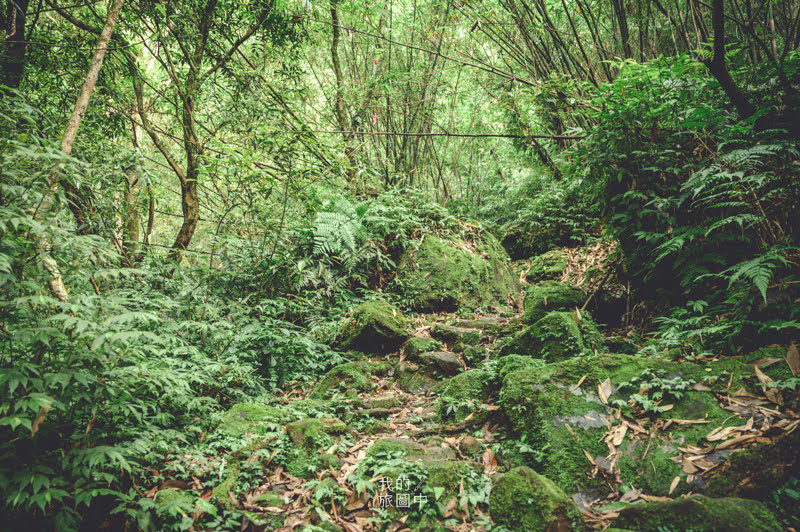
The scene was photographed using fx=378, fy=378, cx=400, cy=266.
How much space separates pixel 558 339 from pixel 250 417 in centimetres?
300

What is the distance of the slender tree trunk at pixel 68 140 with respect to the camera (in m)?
2.48

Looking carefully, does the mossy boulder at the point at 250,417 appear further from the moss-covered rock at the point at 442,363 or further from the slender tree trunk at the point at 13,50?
the slender tree trunk at the point at 13,50

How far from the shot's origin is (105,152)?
4.75 m

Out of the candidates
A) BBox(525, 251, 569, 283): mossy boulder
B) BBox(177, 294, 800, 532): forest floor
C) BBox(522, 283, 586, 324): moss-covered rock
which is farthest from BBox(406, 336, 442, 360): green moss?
BBox(525, 251, 569, 283): mossy boulder

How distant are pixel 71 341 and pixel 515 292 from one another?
6.23 meters

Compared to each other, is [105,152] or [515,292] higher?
[105,152]

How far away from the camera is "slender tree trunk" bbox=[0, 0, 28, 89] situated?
386cm

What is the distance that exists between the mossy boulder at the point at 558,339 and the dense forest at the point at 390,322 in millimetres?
30

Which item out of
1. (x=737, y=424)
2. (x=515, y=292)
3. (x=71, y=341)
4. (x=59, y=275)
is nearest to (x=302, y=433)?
(x=71, y=341)

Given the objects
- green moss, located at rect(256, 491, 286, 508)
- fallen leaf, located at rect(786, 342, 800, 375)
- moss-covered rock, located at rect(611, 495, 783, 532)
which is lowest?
green moss, located at rect(256, 491, 286, 508)

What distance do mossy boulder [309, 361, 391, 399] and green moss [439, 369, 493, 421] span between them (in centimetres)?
109

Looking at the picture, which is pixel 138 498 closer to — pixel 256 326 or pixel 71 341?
pixel 71 341

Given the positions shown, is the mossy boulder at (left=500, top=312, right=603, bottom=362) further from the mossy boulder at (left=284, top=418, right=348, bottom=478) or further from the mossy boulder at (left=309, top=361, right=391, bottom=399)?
the mossy boulder at (left=284, top=418, right=348, bottom=478)

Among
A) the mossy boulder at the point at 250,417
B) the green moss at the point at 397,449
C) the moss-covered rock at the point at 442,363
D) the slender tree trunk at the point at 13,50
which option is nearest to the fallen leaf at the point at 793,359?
the green moss at the point at 397,449
